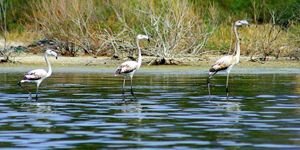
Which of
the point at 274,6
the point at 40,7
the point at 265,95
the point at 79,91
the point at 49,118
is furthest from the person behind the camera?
the point at 274,6

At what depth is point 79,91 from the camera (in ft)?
79.0

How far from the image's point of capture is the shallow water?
13.1 m

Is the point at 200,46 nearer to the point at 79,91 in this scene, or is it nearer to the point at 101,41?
the point at 101,41

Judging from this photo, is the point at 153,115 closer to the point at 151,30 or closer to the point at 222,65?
the point at 222,65

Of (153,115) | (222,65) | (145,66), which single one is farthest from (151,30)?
(153,115)

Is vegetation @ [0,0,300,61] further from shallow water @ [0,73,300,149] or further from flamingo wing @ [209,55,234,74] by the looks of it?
flamingo wing @ [209,55,234,74]

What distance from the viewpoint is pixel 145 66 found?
35562 mm

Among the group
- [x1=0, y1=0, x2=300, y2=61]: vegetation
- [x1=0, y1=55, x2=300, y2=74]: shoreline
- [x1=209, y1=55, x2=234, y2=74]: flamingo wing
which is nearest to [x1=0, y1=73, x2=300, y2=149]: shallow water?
[x1=209, y1=55, x2=234, y2=74]: flamingo wing

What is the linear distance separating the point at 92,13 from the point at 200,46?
630 cm

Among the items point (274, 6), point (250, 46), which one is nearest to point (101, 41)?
point (250, 46)

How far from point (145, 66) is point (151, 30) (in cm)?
147

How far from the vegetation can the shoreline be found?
1.38 ft

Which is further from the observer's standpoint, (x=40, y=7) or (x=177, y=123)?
(x=40, y=7)

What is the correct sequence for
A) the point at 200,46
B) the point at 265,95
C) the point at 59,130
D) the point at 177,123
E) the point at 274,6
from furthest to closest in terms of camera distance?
the point at 274,6, the point at 200,46, the point at 265,95, the point at 177,123, the point at 59,130
